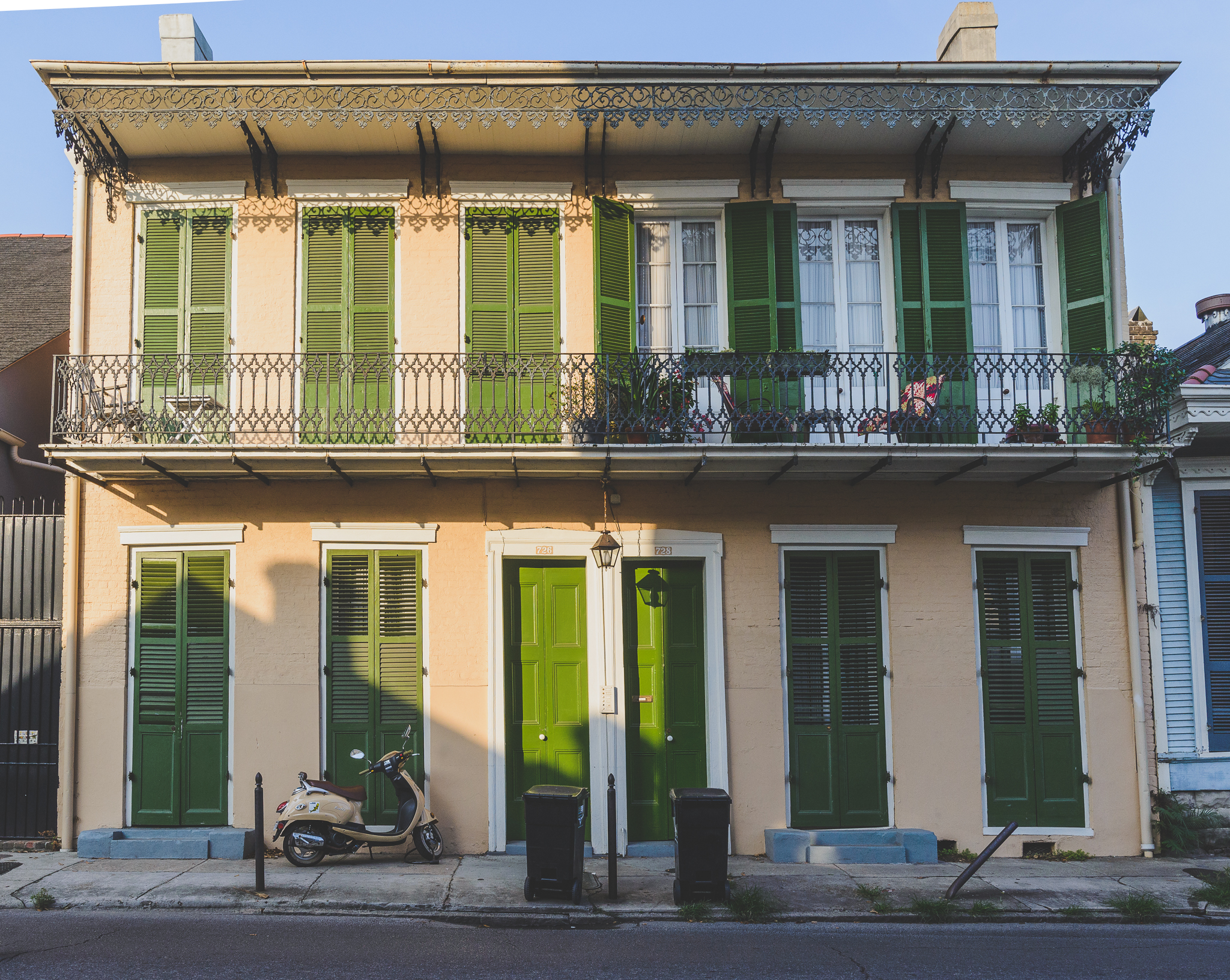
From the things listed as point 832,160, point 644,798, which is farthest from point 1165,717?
point 832,160

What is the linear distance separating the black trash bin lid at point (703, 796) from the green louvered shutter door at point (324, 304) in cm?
506

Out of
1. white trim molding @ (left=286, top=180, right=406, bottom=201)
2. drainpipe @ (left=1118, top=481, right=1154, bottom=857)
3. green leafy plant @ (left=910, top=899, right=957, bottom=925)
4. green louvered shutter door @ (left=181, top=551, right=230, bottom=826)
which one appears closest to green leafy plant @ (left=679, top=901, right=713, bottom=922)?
green leafy plant @ (left=910, top=899, right=957, bottom=925)

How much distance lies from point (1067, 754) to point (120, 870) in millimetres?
9250

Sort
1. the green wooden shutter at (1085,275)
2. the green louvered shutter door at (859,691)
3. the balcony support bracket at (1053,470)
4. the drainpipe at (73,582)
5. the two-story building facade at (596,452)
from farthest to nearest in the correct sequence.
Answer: the green wooden shutter at (1085,275) < the green louvered shutter door at (859,691) < the two-story building facade at (596,452) < the drainpipe at (73,582) < the balcony support bracket at (1053,470)

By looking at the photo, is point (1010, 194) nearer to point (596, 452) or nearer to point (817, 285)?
point (817, 285)

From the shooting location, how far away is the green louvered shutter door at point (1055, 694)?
31.4ft

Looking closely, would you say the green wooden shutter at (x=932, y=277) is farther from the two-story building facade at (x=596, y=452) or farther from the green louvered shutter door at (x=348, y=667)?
the green louvered shutter door at (x=348, y=667)

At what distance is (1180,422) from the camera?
987cm

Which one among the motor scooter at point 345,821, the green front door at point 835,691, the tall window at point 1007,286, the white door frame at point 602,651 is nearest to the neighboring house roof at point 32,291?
the motor scooter at point 345,821

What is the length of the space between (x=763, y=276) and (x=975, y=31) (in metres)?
3.85

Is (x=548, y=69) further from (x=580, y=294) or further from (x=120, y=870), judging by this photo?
(x=120, y=870)

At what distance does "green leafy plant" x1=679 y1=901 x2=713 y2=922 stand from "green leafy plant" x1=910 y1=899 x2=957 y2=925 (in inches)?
64.9

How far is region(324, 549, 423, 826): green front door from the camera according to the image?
946cm

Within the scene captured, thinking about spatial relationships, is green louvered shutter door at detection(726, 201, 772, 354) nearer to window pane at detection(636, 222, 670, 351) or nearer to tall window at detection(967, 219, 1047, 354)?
window pane at detection(636, 222, 670, 351)
